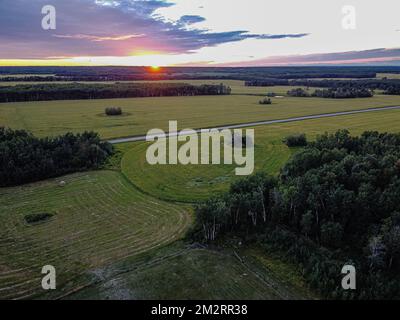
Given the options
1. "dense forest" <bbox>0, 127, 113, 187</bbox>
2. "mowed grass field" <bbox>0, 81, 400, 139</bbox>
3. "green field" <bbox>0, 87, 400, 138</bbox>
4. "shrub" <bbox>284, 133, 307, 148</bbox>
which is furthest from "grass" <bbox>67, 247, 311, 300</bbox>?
"green field" <bbox>0, 87, 400, 138</bbox>

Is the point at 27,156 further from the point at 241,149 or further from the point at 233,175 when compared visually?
the point at 241,149

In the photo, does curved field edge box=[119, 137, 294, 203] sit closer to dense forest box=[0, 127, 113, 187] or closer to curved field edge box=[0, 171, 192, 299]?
curved field edge box=[0, 171, 192, 299]

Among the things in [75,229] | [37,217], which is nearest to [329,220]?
[75,229]

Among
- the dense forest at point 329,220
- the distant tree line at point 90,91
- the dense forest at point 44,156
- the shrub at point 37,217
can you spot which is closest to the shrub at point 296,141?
the dense forest at point 329,220

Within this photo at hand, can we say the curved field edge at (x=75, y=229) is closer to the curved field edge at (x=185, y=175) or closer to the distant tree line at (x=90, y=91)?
the curved field edge at (x=185, y=175)

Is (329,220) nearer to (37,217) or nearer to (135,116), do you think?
(37,217)
